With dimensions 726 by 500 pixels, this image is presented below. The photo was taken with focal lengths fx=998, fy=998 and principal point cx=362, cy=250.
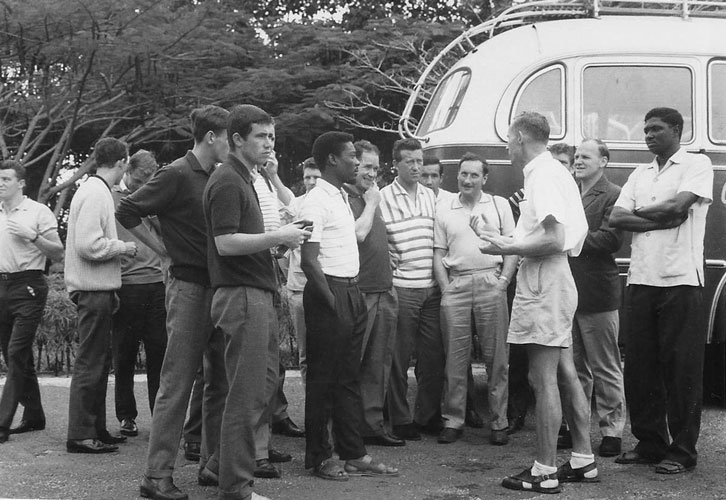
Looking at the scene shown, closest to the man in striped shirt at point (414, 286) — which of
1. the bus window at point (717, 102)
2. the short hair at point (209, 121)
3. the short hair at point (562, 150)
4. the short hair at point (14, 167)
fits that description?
the short hair at point (562, 150)

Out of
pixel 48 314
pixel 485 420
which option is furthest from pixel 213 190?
pixel 48 314

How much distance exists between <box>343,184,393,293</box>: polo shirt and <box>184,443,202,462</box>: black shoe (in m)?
1.61

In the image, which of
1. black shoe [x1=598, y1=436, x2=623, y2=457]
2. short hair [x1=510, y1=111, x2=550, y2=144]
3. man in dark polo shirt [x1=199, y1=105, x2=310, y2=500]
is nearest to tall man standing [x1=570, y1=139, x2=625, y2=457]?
black shoe [x1=598, y1=436, x2=623, y2=457]

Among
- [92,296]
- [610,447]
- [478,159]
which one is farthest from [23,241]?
[610,447]

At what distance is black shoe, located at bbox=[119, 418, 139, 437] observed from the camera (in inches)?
293

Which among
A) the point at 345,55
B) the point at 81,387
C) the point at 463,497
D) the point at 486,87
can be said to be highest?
the point at 345,55

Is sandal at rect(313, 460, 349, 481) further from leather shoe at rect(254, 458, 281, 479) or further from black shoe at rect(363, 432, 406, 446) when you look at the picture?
black shoe at rect(363, 432, 406, 446)

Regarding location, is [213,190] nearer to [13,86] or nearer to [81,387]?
[81,387]

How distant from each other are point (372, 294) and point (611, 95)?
2736mm

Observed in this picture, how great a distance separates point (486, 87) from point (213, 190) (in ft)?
12.5

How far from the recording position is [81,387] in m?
6.80

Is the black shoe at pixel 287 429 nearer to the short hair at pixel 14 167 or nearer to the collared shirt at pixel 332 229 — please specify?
the collared shirt at pixel 332 229

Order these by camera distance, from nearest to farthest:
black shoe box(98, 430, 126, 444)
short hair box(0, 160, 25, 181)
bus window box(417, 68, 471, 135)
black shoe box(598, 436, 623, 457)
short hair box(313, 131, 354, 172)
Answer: short hair box(313, 131, 354, 172) → black shoe box(598, 436, 623, 457) → black shoe box(98, 430, 126, 444) → short hair box(0, 160, 25, 181) → bus window box(417, 68, 471, 135)

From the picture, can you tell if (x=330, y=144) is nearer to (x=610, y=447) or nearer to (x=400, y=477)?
(x=400, y=477)
